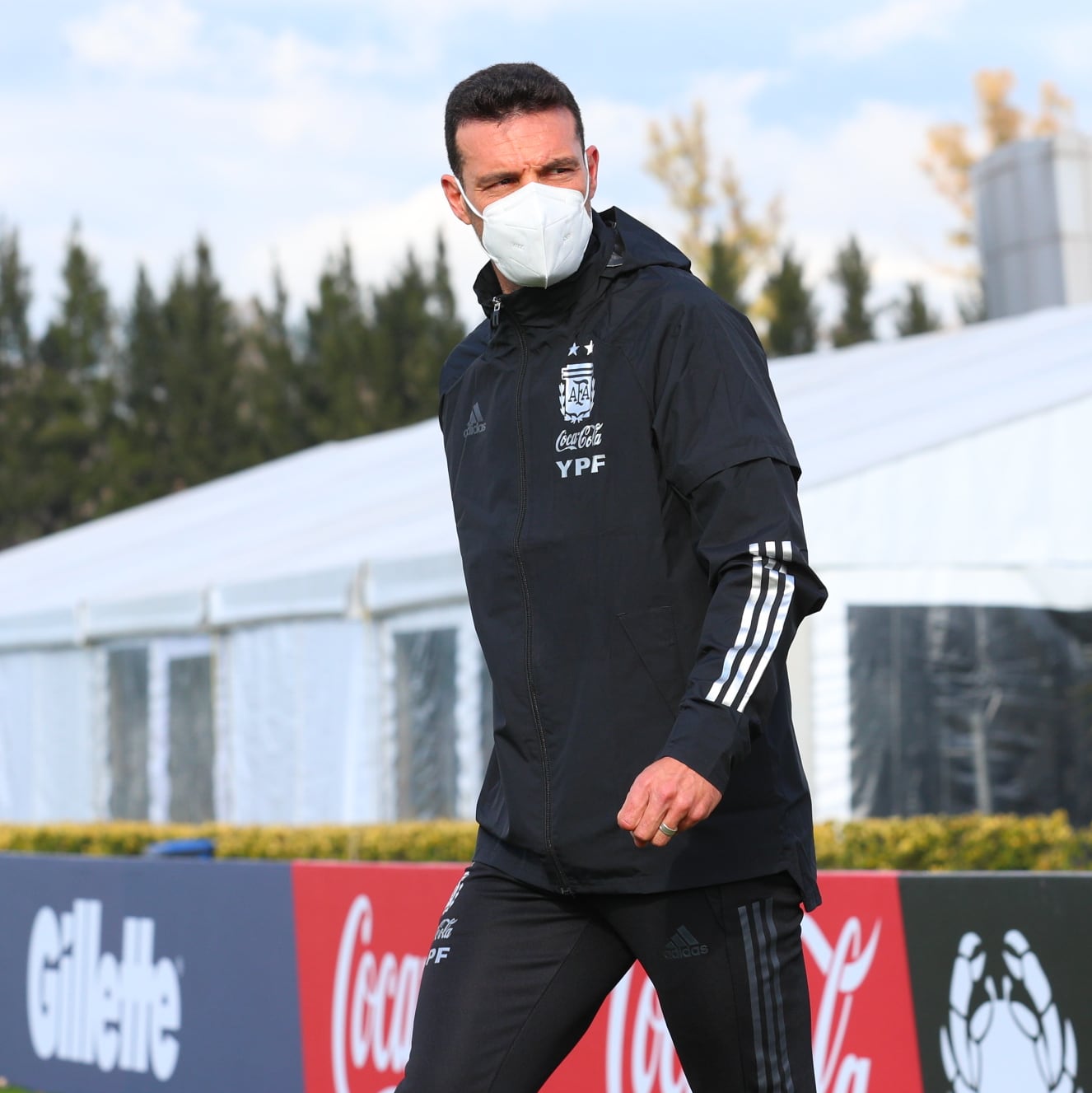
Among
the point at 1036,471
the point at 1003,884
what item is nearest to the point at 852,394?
the point at 1036,471

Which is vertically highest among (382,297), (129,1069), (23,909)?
(382,297)

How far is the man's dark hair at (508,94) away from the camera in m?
2.69

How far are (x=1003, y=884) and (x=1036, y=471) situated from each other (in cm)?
602

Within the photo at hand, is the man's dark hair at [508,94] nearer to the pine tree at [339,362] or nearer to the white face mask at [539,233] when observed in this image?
the white face mask at [539,233]

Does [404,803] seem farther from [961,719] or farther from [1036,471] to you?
[1036,471]

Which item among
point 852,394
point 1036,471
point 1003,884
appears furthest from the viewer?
point 852,394

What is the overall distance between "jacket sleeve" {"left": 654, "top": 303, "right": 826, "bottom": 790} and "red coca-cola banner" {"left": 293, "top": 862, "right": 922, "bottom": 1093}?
2.10 ft

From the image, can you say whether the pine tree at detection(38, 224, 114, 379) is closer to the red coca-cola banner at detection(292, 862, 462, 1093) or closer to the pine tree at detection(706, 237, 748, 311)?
the pine tree at detection(706, 237, 748, 311)

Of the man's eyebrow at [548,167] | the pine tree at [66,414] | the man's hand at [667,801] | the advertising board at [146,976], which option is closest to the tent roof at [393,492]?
the advertising board at [146,976]

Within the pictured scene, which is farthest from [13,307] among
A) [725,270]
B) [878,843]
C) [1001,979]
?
[1001,979]

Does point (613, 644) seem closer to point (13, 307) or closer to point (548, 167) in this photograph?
point (548, 167)

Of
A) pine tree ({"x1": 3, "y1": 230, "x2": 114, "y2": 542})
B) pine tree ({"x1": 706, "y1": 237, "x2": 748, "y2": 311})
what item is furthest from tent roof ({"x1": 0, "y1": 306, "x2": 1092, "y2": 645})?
pine tree ({"x1": 3, "y1": 230, "x2": 114, "y2": 542})

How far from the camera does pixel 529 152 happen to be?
272 centimetres

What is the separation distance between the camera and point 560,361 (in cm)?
267
